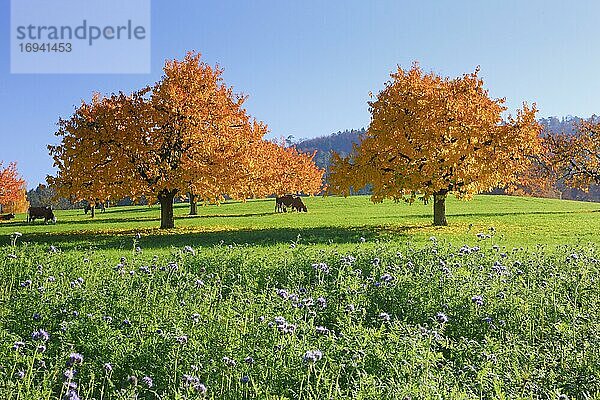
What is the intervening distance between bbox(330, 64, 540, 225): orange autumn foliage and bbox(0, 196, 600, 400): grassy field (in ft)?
36.0

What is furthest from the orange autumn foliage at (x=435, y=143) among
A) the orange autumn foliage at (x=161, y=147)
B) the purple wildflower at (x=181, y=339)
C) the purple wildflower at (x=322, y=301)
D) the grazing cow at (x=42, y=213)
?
the grazing cow at (x=42, y=213)

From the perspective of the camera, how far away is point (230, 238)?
64.9 feet

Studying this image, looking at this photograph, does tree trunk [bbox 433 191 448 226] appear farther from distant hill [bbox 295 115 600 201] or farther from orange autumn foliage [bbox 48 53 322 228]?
distant hill [bbox 295 115 600 201]

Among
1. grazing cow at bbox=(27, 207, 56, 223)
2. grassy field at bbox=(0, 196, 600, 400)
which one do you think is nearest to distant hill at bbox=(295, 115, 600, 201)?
grazing cow at bbox=(27, 207, 56, 223)

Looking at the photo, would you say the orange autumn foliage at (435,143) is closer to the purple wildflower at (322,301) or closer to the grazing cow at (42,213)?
the purple wildflower at (322,301)

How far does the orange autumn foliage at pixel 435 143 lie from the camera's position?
2223 cm

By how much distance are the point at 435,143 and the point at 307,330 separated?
1714 centimetres

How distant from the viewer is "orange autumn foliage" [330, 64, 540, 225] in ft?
72.9

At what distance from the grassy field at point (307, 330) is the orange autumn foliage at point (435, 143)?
11.0m

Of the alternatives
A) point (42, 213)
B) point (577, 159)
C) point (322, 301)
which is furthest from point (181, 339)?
point (577, 159)

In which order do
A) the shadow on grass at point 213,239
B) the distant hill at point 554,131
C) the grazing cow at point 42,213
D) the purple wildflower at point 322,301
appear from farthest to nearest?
the distant hill at point 554,131
the grazing cow at point 42,213
the shadow on grass at point 213,239
the purple wildflower at point 322,301

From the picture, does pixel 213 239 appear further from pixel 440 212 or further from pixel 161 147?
pixel 440 212

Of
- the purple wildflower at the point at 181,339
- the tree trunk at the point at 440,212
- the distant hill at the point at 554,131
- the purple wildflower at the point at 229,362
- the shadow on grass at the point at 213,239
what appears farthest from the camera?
the distant hill at the point at 554,131

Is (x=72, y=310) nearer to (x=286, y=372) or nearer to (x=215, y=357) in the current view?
(x=215, y=357)
